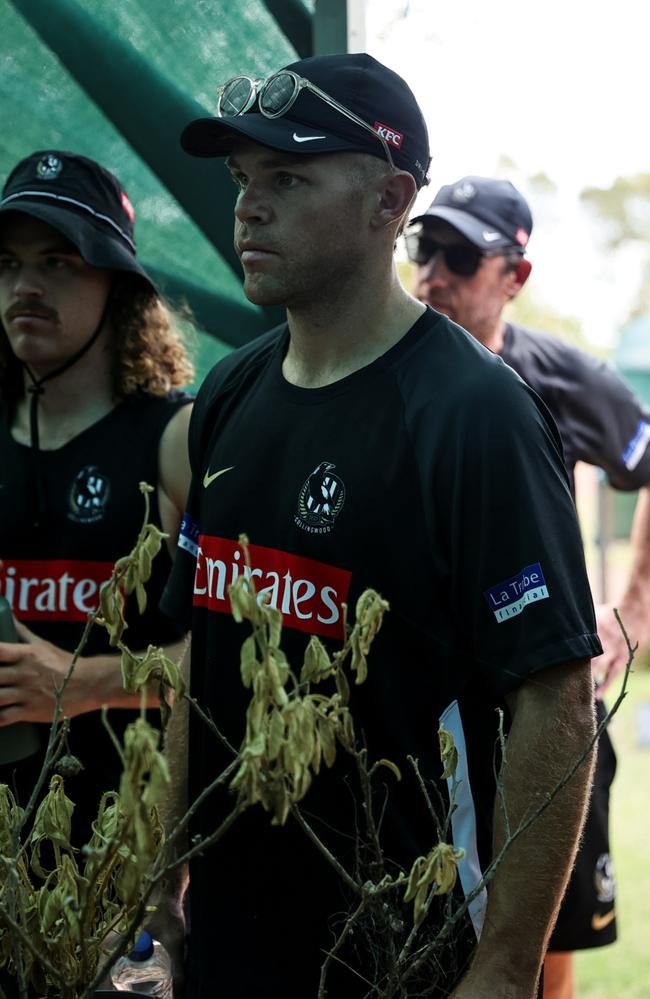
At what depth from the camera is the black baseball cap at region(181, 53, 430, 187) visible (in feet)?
5.95

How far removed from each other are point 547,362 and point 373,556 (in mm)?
1886

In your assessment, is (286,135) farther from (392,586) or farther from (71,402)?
(71,402)

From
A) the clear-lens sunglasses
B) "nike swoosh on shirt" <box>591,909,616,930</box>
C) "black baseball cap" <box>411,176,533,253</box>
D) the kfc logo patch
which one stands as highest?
"black baseball cap" <box>411,176,533,253</box>

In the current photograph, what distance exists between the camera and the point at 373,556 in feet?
5.71

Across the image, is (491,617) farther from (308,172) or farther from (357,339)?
(308,172)

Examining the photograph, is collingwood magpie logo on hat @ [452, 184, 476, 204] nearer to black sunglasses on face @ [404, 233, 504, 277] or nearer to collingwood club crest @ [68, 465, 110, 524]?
black sunglasses on face @ [404, 233, 504, 277]

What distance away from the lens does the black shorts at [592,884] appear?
130 inches

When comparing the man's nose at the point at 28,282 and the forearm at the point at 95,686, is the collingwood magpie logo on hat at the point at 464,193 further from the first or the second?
the forearm at the point at 95,686

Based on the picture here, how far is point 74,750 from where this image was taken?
7.95 feet

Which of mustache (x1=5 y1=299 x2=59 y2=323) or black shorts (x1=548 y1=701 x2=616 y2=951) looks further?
black shorts (x1=548 y1=701 x2=616 y2=951)

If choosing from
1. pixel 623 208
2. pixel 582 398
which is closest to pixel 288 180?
pixel 582 398

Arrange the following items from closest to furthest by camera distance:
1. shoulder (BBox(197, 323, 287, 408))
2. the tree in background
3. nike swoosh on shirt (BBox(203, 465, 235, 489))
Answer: nike swoosh on shirt (BBox(203, 465, 235, 489))
shoulder (BBox(197, 323, 287, 408))
the tree in background

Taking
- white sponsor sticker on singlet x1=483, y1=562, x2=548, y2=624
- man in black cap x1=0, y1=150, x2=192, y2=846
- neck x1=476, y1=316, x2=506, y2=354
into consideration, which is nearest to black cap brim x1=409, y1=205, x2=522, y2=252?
neck x1=476, y1=316, x2=506, y2=354

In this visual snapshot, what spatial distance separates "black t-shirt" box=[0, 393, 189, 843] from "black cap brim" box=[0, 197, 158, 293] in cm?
37
